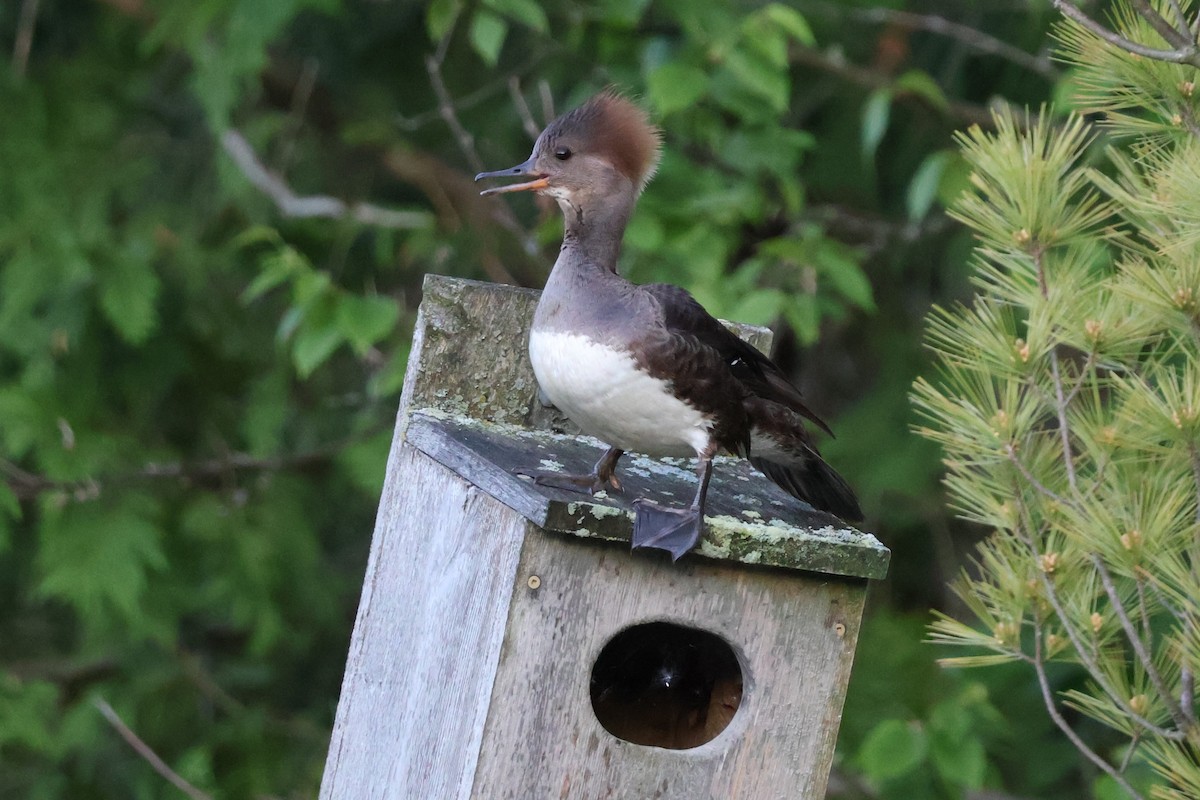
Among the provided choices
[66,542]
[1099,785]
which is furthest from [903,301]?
[66,542]

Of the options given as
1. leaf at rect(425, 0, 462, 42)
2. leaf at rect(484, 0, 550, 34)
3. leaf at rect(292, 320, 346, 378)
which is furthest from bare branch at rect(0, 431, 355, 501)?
leaf at rect(484, 0, 550, 34)

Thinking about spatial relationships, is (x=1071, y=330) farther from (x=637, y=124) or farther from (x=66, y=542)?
(x=66, y=542)

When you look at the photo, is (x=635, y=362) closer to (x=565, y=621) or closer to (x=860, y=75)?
(x=565, y=621)

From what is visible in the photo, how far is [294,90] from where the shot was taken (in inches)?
182

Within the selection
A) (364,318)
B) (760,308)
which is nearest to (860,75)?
(760,308)

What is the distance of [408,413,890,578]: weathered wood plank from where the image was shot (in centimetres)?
170

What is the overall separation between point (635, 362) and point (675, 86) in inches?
52.8

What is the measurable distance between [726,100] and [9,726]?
8.56 feet

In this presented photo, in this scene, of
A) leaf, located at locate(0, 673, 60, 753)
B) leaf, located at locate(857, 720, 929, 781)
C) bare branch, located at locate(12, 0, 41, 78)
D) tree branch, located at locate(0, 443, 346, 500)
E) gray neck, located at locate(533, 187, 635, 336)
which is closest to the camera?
gray neck, located at locate(533, 187, 635, 336)

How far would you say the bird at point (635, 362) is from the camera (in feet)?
5.93

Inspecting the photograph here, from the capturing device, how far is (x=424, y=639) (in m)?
2.00

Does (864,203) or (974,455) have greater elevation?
(864,203)

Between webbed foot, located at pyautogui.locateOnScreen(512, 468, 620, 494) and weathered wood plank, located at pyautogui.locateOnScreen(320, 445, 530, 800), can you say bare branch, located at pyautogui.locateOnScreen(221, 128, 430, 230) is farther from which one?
webbed foot, located at pyautogui.locateOnScreen(512, 468, 620, 494)

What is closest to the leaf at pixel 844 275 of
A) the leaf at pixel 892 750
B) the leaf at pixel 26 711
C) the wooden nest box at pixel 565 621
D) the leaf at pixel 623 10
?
the leaf at pixel 623 10
